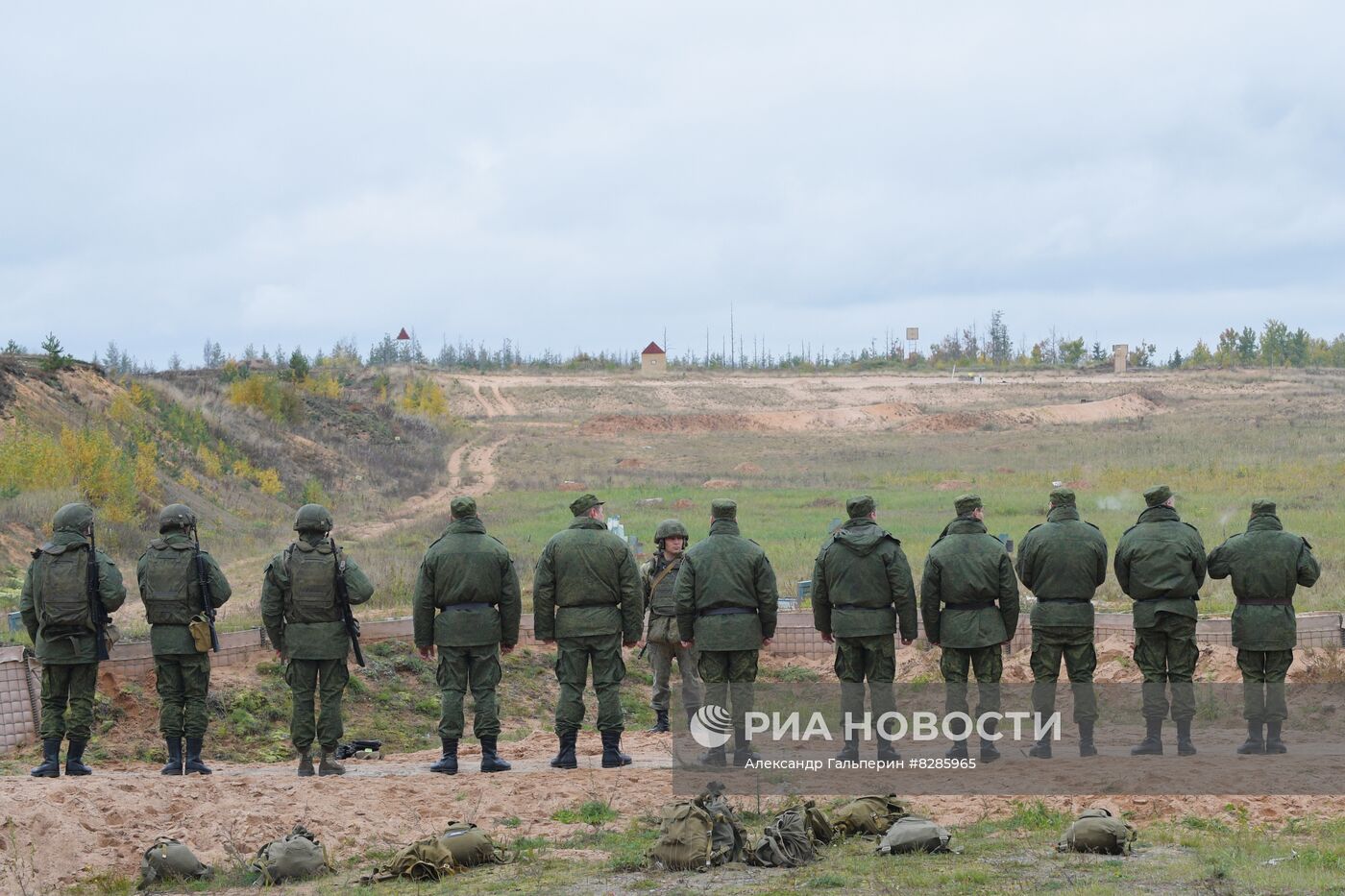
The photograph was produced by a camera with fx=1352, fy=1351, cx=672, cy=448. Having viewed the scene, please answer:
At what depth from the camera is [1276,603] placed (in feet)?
35.0

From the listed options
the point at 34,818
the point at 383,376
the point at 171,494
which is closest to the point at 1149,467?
the point at 171,494

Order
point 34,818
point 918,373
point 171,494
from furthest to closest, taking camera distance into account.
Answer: point 918,373 < point 171,494 < point 34,818

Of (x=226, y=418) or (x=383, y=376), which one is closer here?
(x=226, y=418)

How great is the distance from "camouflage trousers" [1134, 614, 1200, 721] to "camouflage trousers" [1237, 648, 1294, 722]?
1.47 feet

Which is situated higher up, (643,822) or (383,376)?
(383,376)

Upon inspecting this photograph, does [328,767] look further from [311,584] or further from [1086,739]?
[1086,739]

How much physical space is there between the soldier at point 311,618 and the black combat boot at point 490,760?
3.78ft

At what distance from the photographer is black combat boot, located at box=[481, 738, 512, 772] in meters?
10.4

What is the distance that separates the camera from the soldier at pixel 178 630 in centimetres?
1059

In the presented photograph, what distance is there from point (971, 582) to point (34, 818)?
A: 6.58 metres

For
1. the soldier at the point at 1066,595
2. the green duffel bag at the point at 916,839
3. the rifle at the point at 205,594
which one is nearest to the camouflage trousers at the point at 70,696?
the rifle at the point at 205,594

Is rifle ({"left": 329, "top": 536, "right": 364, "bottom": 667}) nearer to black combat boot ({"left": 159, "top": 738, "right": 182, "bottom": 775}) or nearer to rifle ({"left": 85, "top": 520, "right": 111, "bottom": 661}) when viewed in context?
black combat boot ({"left": 159, "top": 738, "right": 182, "bottom": 775})

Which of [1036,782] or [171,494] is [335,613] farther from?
[171,494]

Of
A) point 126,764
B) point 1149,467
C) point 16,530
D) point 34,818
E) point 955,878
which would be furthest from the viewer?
→ point 1149,467
